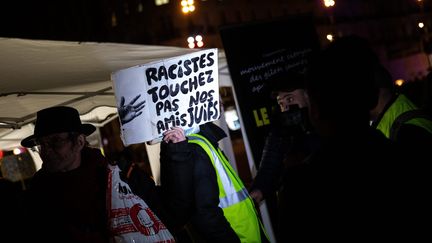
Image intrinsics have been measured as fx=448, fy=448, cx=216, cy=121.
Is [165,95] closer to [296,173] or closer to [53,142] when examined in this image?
[53,142]

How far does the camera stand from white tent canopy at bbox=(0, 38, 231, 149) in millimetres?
4762

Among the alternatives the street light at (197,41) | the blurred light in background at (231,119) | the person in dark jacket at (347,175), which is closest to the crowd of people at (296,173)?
the person in dark jacket at (347,175)

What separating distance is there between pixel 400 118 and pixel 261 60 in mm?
3233

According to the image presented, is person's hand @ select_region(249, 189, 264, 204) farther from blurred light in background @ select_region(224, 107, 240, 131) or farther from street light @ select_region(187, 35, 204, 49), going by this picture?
blurred light in background @ select_region(224, 107, 240, 131)

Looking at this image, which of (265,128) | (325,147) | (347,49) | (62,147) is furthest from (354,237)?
(265,128)

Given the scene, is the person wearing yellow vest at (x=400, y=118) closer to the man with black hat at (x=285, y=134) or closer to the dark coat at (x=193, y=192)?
the man with black hat at (x=285, y=134)

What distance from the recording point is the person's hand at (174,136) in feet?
12.1

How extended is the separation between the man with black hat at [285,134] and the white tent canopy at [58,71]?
217cm

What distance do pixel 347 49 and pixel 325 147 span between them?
403mm

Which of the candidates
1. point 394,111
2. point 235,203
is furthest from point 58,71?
point 394,111

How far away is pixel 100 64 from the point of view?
19.6 feet

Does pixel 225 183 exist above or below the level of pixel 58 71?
below

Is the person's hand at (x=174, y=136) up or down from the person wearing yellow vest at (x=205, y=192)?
up

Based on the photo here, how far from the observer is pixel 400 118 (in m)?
2.95
